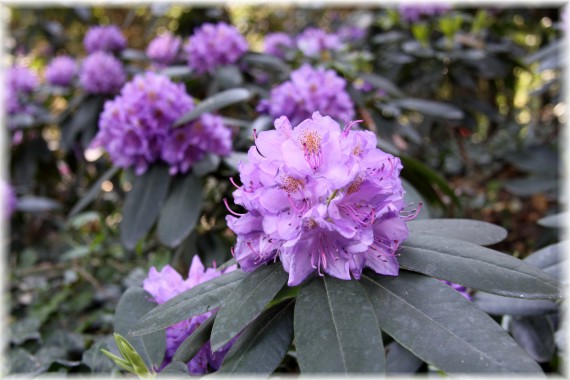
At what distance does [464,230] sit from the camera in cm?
85

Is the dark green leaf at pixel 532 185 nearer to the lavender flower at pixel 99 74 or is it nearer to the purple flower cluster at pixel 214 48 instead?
the purple flower cluster at pixel 214 48

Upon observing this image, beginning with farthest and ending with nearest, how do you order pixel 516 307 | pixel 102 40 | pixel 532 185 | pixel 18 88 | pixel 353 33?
pixel 353 33 → pixel 102 40 → pixel 18 88 → pixel 532 185 → pixel 516 307

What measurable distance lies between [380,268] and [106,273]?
65.8 inches

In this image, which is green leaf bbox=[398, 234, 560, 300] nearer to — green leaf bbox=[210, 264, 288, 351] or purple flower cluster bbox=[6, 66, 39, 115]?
green leaf bbox=[210, 264, 288, 351]

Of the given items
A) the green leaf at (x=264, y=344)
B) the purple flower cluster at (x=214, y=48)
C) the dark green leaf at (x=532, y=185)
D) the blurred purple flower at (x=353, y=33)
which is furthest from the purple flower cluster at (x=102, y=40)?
the green leaf at (x=264, y=344)

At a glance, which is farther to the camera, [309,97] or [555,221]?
[309,97]

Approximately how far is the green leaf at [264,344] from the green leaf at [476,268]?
171 millimetres

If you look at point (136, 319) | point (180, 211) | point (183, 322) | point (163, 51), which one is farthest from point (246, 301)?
point (163, 51)

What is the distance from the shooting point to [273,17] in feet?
13.8

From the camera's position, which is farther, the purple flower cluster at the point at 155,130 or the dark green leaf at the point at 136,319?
the purple flower cluster at the point at 155,130

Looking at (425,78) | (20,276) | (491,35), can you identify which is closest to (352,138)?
(20,276)

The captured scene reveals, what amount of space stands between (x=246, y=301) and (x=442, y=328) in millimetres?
233

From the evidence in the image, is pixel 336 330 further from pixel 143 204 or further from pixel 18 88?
pixel 18 88

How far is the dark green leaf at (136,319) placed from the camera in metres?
0.90
